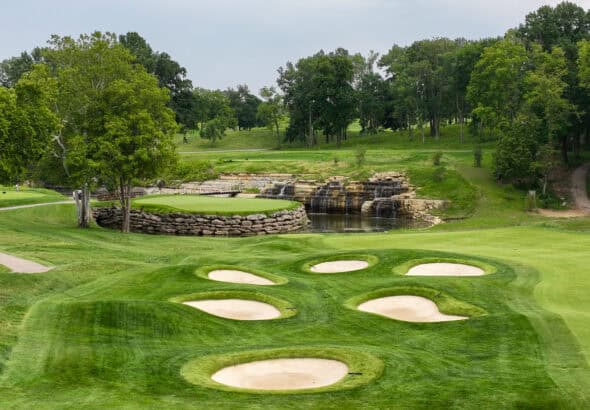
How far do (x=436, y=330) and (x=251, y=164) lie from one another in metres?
58.1

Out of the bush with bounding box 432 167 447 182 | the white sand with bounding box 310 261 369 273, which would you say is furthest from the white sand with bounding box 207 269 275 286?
the bush with bounding box 432 167 447 182

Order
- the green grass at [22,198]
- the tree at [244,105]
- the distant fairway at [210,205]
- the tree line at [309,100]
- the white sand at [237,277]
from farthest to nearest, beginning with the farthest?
the tree at [244,105] → the distant fairway at [210,205] → the green grass at [22,198] → the tree line at [309,100] → the white sand at [237,277]

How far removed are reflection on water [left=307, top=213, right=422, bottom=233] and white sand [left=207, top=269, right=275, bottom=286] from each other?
25.6 m

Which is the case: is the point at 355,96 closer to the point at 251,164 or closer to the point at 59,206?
the point at 251,164

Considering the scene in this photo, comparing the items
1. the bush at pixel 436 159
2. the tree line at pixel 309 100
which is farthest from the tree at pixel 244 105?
the bush at pixel 436 159

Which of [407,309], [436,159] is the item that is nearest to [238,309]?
[407,309]

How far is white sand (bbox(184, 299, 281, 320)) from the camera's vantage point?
607 inches

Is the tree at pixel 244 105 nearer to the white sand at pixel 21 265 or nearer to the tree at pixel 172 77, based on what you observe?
the tree at pixel 172 77

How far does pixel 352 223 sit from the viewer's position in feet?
167

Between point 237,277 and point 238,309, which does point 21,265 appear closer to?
point 237,277

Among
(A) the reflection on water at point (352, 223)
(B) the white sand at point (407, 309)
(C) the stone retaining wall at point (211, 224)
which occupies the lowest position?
(A) the reflection on water at point (352, 223)

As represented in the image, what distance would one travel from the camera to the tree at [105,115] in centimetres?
3531

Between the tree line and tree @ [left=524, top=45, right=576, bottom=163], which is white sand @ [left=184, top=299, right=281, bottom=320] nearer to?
the tree line

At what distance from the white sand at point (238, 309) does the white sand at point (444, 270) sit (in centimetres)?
588
